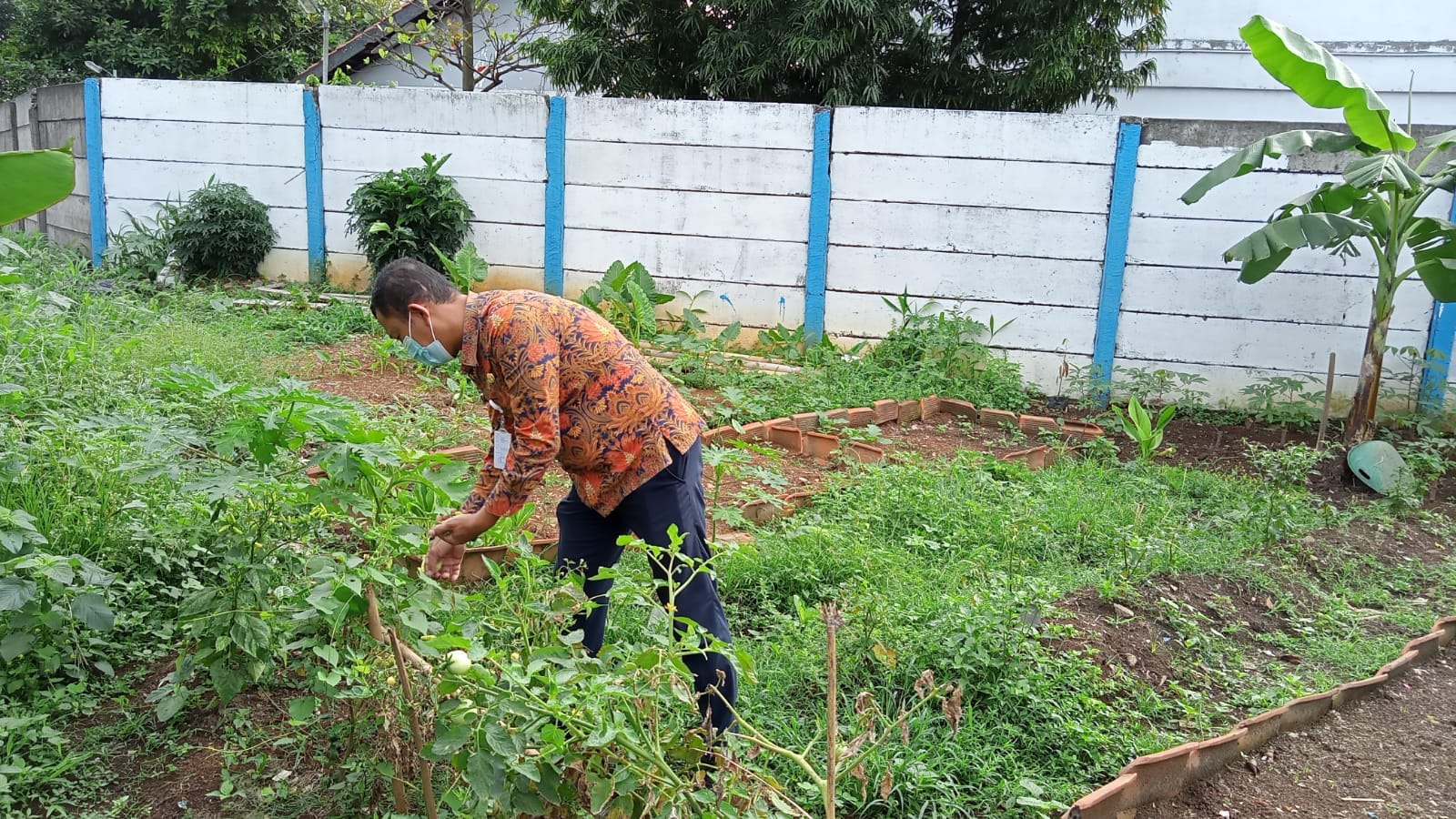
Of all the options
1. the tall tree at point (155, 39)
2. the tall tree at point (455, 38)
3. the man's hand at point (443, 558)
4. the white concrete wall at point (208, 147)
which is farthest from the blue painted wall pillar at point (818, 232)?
the tall tree at point (155, 39)

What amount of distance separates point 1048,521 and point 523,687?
3.26 metres

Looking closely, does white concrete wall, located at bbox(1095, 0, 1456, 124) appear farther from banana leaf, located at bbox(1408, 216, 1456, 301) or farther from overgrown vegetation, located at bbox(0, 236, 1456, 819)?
overgrown vegetation, located at bbox(0, 236, 1456, 819)

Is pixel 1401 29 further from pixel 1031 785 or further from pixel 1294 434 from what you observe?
pixel 1031 785

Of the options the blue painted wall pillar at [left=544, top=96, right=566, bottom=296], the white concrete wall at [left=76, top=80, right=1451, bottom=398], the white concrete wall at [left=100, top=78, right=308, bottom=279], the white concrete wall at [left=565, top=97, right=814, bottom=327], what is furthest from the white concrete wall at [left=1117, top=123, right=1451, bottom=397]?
the white concrete wall at [left=100, top=78, right=308, bottom=279]

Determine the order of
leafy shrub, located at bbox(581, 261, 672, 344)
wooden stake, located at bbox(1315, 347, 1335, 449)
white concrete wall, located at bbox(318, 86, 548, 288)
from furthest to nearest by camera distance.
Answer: white concrete wall, located at bbox(318, 86, 548, 288), leafy shrub, located at bbox(581, 261, 672, 344), wooden stake, located at bbox(1315, 347, 1335, 449)

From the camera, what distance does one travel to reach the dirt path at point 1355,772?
2875mm

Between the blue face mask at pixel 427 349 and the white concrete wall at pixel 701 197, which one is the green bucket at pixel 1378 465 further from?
the blue face mask at pixel 427 349

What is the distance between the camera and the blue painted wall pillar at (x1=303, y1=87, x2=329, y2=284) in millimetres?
8547

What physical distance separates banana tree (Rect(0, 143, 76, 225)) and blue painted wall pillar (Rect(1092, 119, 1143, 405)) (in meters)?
6.25

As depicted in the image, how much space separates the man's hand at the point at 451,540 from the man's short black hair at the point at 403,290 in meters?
0.52

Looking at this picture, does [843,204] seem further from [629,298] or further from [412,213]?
[412,213]

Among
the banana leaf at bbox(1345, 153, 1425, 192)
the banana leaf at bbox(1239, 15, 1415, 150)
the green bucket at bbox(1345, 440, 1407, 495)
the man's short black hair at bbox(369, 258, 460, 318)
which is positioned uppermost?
the banana leaf at bbox(1239, 15, 1415, 150)

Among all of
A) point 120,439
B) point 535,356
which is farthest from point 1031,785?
point 120,439

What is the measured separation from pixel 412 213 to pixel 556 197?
1.09m
